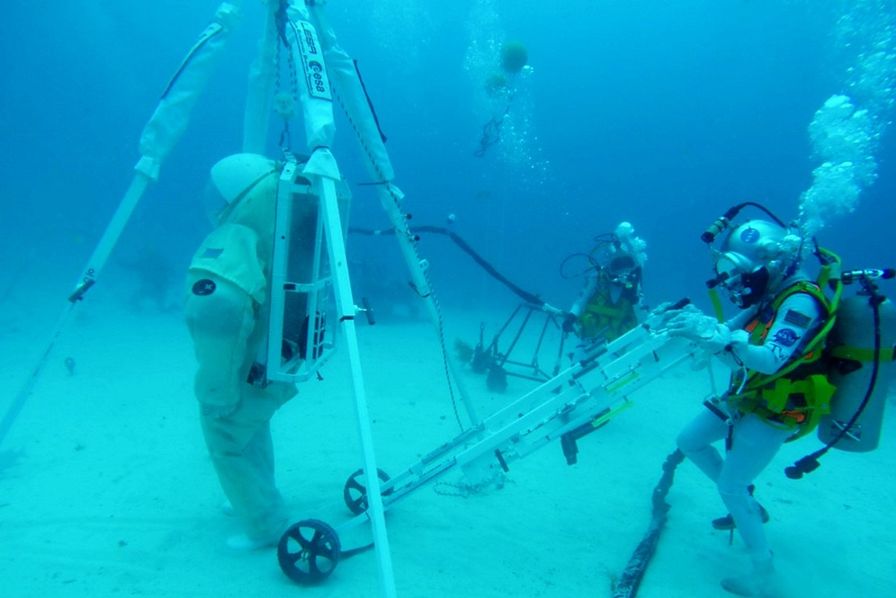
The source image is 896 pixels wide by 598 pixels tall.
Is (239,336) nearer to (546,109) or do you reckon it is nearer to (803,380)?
(803,380)

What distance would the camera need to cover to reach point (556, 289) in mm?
27625

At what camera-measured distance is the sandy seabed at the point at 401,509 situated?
3.57 meters

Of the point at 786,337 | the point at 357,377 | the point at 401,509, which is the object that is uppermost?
the point at 786,337

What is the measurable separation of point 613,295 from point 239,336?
219 inches

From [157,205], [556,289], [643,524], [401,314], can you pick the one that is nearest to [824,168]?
[643,524]

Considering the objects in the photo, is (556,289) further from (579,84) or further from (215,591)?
(579,84)

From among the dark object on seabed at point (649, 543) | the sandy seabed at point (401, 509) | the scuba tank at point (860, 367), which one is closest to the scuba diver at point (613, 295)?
the sandy seabed at point (401, 509)

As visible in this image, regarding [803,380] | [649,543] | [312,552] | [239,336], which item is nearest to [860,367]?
[803,380]

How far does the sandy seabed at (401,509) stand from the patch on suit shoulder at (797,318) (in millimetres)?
2162

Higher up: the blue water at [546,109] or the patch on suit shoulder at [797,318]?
the blue water at [546,109]

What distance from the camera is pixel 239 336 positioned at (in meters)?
3.16

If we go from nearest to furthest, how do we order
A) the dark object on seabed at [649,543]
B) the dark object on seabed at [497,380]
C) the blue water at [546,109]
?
the dark object on seabed at [649,543]
the dark object on seabed at [497,380]
the blue water at [546,109]

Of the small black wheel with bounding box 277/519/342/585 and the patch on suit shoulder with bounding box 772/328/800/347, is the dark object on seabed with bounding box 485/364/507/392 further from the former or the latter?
the patch on suit shoulder with bounding box 772/328/800/347

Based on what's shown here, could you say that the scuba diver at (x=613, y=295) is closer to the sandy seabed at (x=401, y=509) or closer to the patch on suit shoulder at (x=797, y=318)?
the sandy seabed at (x=401, y=509)
